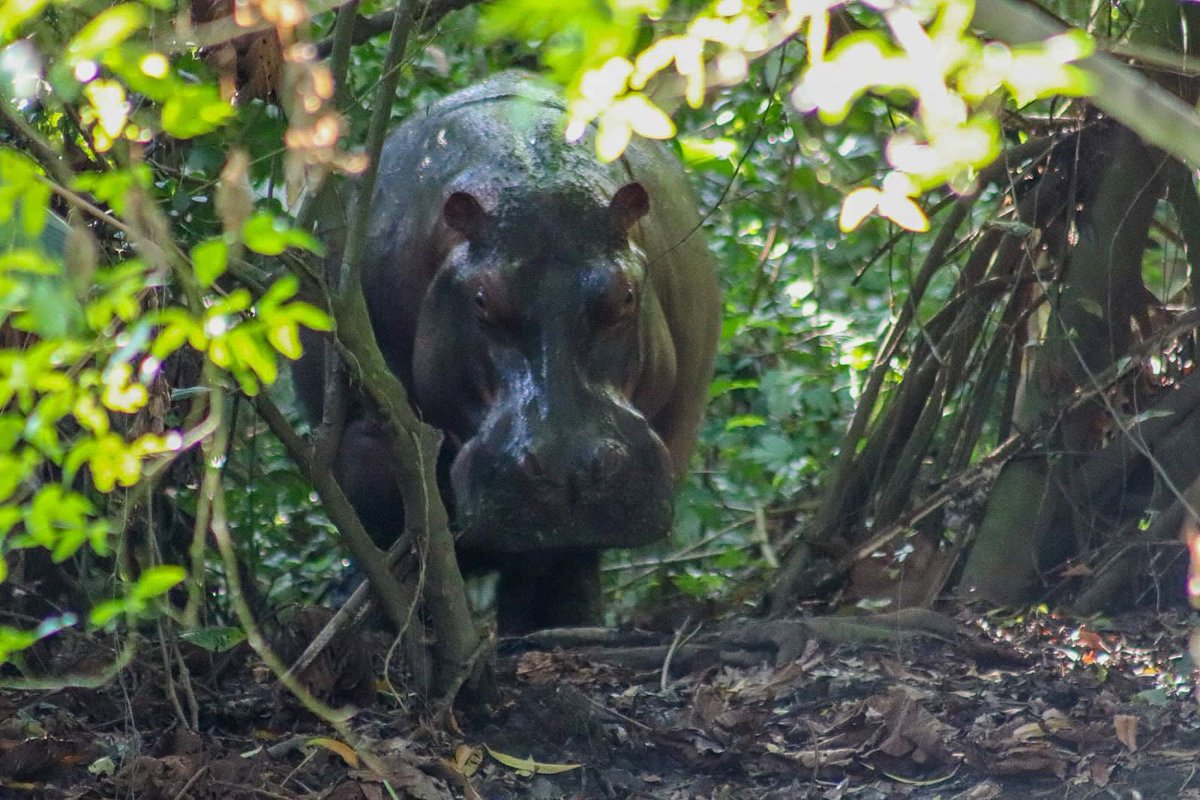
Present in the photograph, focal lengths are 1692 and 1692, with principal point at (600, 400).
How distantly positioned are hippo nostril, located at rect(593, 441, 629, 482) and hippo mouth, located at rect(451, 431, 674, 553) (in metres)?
0.01

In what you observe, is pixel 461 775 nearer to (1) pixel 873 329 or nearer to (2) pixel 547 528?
(2) pixel 547 528

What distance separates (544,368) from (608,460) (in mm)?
361

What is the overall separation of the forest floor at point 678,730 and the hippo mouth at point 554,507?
0.36 meters

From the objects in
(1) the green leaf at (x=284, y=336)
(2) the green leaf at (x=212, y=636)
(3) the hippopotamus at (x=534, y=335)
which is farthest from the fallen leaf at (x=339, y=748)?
(1) the green leaf at (x=284, y=336)

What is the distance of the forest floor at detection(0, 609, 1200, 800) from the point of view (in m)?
3.51

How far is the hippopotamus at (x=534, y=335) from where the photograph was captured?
4742mm

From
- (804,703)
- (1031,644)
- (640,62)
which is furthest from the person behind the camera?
(1031,644)

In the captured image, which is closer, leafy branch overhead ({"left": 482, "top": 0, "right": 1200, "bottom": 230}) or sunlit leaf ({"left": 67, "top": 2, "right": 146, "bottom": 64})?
leafy branch overhead ({"left": 482, "top": 0, "right": 1200, "bottom": 230})

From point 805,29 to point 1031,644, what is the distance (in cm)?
189

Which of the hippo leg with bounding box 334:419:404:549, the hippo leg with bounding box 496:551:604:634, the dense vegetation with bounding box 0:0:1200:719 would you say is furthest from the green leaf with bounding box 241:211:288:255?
the hippo leg with bounding box 496:551:604:634

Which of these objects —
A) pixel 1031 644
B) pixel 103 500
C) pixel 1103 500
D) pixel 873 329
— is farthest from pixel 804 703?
pixel 873 329

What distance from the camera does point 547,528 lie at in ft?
15.5

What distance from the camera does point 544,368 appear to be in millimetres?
4848

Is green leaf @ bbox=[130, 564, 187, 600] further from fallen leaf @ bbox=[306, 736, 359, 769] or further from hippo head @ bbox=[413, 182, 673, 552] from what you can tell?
hippo head @ bbox=[413, 182, 673, 552]
